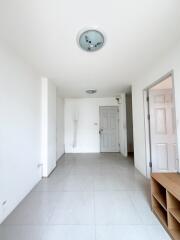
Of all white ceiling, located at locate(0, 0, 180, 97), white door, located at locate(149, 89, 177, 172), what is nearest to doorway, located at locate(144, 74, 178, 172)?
white door, located at locate(149, 89, 177, 172)

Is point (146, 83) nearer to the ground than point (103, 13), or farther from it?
nearer to the ground

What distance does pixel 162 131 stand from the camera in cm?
317

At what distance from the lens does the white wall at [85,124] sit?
20.5ft

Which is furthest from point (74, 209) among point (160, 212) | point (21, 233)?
point (160, 212)

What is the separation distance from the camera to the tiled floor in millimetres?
1605

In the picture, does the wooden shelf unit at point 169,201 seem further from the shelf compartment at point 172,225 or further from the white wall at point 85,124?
the white wall at point 85,124

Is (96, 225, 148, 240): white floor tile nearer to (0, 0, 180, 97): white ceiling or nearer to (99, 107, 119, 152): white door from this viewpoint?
(0, 0, 180, 97): white ceiling

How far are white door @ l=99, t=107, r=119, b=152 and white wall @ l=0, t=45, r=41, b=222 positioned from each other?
11.9ft

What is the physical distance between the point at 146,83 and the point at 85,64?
1.44 meters

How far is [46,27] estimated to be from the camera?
5.53 ft

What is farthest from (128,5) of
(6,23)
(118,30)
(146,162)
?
(146,162)

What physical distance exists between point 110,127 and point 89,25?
4.90m

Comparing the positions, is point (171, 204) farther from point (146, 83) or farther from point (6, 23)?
point (6, 23)

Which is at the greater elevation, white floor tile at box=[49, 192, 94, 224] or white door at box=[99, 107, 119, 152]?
white door at box=[99, 107, 119, 152]
